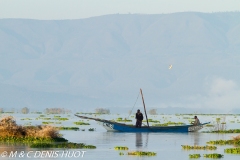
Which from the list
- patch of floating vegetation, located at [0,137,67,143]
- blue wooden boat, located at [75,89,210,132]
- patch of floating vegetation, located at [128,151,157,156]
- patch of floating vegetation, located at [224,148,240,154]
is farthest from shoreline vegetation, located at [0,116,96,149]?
blue wooden boat, located at [75,89,210,132]

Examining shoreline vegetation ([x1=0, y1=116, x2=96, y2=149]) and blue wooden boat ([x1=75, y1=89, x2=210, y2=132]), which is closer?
shoreline vegetation ([x1=0, y1=116, x2=96, y2=149])

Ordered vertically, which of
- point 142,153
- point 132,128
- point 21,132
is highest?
point 132,128

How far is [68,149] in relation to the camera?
37.1 m

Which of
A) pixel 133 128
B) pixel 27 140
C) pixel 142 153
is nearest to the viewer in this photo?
pixel 142 153

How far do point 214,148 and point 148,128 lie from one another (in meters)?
19.2

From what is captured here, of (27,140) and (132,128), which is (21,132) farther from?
(132,128)

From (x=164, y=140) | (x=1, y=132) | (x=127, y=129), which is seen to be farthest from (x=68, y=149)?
(x=127, y=129)

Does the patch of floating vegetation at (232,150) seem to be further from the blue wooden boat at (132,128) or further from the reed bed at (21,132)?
the blue wooden boat at (132,128)

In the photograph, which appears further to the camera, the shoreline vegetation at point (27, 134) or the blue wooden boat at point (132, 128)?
the blue wooden boat at point (132, 128)

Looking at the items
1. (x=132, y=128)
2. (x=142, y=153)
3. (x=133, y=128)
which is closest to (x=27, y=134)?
(x=142, y=153)

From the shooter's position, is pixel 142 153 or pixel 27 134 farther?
pixel 27 134

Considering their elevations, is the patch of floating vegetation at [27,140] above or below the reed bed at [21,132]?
below

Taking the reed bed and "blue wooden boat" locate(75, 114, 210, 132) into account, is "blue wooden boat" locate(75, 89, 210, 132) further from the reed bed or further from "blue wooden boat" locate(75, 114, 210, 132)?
the reed bed

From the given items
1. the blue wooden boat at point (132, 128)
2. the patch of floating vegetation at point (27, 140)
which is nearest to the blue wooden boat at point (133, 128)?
the blue wooden boat at point (132, 128)
